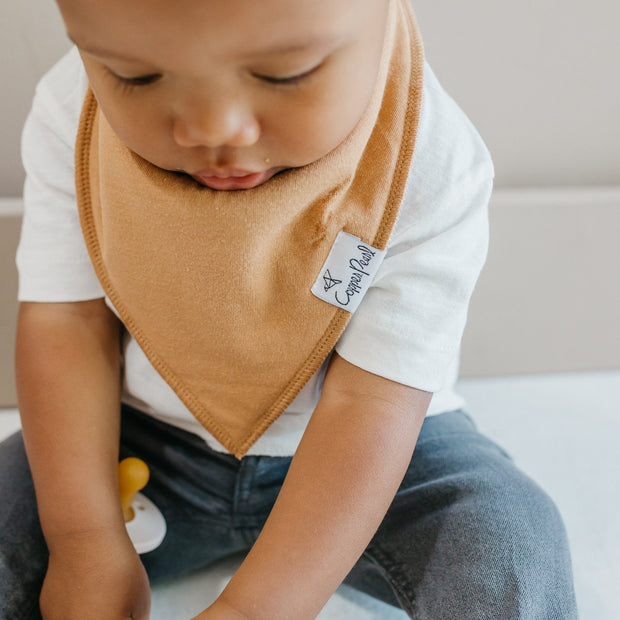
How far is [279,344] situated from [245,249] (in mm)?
76

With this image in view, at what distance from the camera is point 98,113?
526 mm

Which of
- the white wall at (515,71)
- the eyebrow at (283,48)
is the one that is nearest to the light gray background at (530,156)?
the white wall at (515,71)

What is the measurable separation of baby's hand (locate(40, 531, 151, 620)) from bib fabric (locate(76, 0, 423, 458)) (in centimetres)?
11

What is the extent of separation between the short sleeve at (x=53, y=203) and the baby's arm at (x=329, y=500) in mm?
216


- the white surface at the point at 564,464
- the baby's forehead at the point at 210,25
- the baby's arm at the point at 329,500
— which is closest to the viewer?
the baby's forehead at the point at 210,25

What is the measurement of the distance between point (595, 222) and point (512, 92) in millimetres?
167

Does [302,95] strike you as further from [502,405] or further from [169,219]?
[502,405]

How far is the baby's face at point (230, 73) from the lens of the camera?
0.34 m

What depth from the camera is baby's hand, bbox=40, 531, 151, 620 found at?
0.51m

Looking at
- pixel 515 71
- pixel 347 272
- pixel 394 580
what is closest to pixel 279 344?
pixel 347 272

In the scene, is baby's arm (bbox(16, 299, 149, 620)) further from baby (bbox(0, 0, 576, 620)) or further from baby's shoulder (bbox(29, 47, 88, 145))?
baby's shoulder (bbox(29, 47, 88, 145))

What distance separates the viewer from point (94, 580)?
0.51 meters

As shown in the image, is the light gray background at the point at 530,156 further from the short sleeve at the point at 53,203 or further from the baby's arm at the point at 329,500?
the baby's arm at the point at 329,500

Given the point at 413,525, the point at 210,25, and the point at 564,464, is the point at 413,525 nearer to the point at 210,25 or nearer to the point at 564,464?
the point at 564,464
